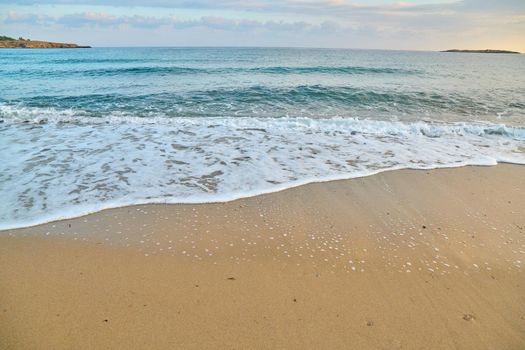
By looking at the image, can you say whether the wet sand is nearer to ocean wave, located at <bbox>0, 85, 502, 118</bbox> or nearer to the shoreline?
the shoreline

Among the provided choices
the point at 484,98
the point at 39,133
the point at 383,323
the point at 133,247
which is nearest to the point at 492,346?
the point at 383,323

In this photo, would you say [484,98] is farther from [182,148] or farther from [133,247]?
[133,247]

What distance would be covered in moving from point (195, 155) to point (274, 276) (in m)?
3.80

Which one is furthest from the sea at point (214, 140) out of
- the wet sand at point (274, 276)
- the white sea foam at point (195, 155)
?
the wet sand at point (274, 276)

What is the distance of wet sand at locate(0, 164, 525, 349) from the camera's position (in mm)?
2311

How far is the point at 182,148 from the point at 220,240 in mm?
3637

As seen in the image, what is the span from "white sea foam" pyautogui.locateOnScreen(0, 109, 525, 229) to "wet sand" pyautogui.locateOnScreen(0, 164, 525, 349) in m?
0.56

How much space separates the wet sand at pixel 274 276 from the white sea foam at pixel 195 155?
56 cm

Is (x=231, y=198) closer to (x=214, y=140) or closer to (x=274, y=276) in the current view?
(x=274, y=276)

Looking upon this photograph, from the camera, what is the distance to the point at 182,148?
664 centimetres

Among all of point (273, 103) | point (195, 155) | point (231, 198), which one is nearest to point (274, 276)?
point (231, 198)

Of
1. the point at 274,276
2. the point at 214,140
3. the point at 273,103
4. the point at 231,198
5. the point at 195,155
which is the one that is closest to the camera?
the point at 274,276

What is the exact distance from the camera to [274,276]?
293 centimetres

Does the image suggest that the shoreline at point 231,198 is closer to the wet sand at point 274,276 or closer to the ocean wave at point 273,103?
the wet sand at point 274,276
